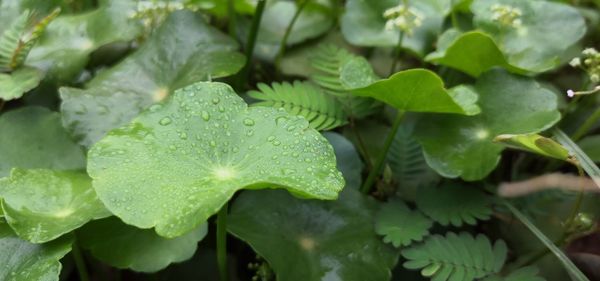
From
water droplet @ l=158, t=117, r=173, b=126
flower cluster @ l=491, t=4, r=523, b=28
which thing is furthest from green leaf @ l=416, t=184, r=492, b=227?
water droplet @ l=158, t=117, r=173, b=126

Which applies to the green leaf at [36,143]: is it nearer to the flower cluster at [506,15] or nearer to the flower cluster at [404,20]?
the flower cluster at [404,20]

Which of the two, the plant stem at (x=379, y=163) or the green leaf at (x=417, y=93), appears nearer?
the green leaf at (x=417, y=93)

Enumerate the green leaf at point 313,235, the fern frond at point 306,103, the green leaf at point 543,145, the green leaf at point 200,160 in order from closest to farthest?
1. the green leaf at point 200,160
2. the green leaf at point 543,145
3. the green leaf at point 313,235
4. the fern frond at point 306,103

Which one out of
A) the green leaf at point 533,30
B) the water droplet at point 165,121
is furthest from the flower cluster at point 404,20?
the water droplet at point 165,121

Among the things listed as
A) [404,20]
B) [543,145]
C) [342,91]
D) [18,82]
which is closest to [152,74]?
[18,82]

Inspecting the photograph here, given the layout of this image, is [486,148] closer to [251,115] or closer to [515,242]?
[515,242]

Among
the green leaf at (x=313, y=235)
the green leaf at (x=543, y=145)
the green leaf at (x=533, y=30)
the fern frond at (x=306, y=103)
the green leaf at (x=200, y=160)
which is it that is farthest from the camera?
the green leaf at (x=533, y=30)

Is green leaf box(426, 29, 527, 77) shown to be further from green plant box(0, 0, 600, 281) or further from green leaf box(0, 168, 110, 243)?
green leaf box(0, 168, 110, 243)

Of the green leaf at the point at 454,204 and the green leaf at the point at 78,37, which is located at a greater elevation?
the green leaf at the point at 78,37

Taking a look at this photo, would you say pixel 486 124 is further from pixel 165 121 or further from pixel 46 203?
pixel 46 203
